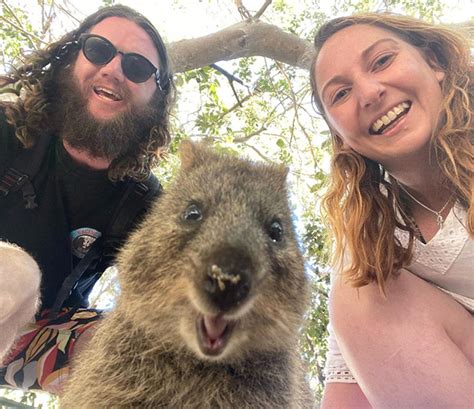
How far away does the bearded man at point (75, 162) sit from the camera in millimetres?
3607

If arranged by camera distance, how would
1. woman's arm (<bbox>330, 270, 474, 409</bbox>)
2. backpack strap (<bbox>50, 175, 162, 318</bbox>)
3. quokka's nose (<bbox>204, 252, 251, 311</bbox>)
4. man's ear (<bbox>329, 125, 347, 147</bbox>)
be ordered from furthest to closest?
man's ear (<bbox>329, 125, 347, 147</bbox>) < backpack strap (<bbox>50, 175, 162, 318</bbox>) < woman's arm (<bbox>330, 270, 474, 409</bbox>) < quokka's nose (<bbox>204, 252, 251, 311</bbox>)

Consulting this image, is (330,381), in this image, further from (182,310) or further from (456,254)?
(182,310)

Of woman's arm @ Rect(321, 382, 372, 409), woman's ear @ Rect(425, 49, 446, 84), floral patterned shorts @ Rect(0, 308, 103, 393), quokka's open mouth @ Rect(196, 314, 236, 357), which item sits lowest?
floral patterned shorts @ Rect(0, 308, 103, 393)

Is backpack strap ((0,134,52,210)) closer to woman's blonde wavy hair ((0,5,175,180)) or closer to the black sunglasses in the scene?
woman's blonde wavy hair ((0,5,175,180))

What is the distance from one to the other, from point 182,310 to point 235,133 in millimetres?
5573

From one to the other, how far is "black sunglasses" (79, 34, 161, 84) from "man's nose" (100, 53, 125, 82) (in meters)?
0.02

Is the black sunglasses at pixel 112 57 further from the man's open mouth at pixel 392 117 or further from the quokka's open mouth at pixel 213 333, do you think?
the quokka's open mouth at pixel 213 333

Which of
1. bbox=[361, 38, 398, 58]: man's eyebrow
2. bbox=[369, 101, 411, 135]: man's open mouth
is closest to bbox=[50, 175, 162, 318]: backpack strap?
bbox=[369, 101, 411, 135]: man's open mouth

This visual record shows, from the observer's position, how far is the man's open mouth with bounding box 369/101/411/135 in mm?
3238

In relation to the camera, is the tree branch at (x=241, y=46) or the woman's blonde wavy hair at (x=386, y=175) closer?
the woman's blonde wavy hair at (x=386, y=175)

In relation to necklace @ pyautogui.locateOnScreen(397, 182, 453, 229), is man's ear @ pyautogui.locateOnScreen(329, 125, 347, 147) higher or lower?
higher

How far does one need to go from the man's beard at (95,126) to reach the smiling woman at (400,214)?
1.54m

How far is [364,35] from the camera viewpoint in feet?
11.5

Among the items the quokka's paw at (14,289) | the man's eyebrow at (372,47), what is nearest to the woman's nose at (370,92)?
the man's eyebrow at (372,47)
